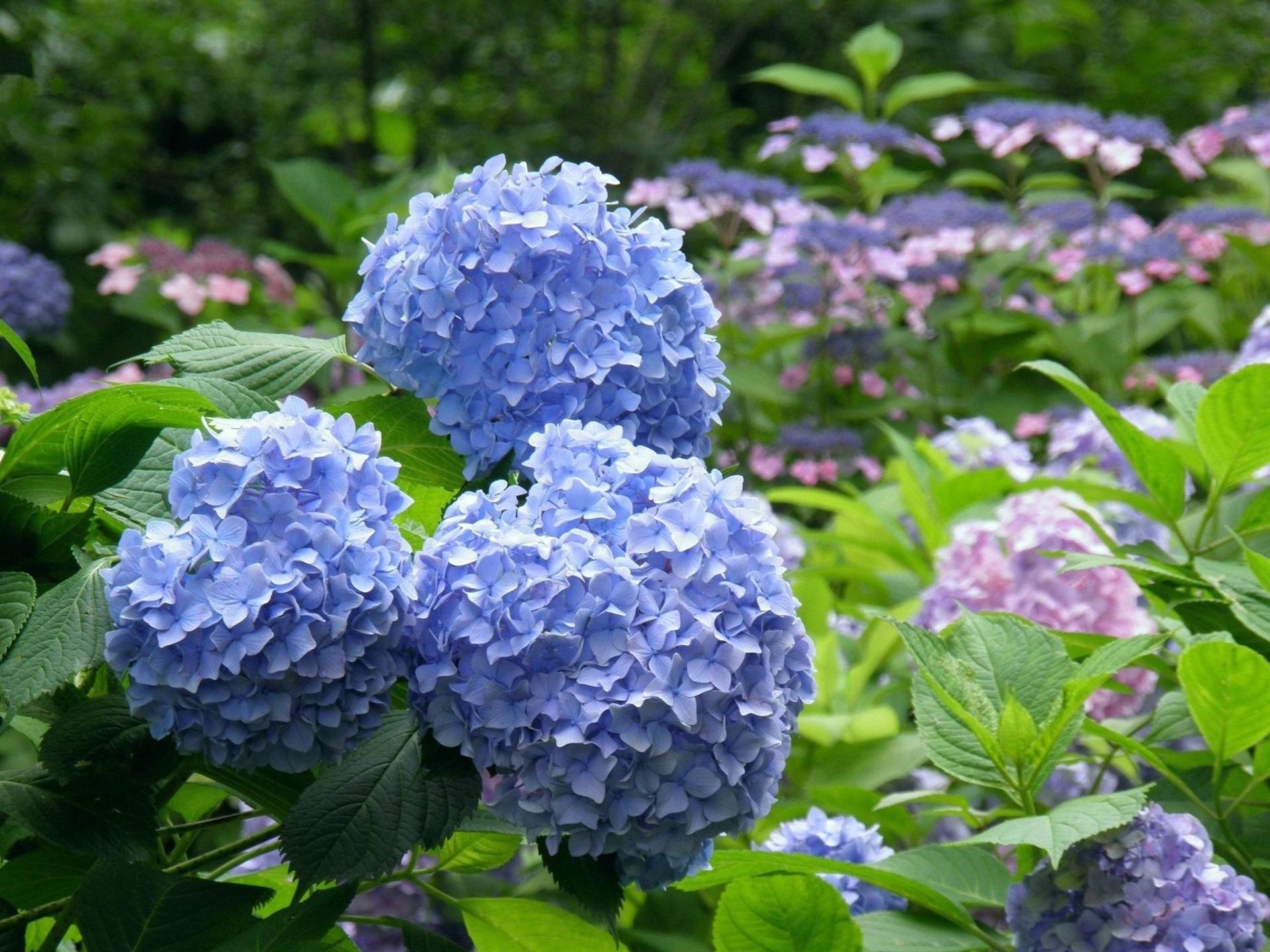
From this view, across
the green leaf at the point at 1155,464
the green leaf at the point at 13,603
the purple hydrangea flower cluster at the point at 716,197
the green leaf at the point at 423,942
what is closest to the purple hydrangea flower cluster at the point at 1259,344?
the green leaf at the point at 1155,464

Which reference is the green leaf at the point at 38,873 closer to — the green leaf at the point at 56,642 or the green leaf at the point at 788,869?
the green leaf at the point at 56,642

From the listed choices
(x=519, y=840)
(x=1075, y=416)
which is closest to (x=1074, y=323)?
(x=1075, y=416)

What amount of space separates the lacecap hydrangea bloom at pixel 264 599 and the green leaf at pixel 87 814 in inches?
4.0

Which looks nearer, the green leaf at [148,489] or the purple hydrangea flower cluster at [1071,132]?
the green leaf at [148,489]

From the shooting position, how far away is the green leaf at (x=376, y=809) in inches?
36.3

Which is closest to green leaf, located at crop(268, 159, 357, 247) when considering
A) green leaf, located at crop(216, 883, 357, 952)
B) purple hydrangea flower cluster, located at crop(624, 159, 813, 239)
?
purple hydrangea flower cluster, located at crop(624, 159, 813, 239)

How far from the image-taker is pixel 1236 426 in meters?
1.43

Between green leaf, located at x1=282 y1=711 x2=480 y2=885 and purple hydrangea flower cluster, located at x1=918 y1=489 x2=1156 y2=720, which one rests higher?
green leaf, located at x1=282 y1=711 x2=480 y2=885

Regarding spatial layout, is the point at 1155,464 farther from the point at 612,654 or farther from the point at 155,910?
the point at 155,910

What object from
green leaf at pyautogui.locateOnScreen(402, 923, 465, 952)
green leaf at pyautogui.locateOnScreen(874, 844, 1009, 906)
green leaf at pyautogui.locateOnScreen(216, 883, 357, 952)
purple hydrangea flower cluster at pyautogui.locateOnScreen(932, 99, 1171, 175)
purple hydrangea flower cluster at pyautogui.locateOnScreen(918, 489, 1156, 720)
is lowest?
purple hydrangea flower cluster at pyautogui.locateOnScreen(932, 99, 1171, 175)

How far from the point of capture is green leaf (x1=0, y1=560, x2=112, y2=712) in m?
0.89

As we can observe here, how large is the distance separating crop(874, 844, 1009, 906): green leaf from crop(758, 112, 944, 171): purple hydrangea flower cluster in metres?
2.48

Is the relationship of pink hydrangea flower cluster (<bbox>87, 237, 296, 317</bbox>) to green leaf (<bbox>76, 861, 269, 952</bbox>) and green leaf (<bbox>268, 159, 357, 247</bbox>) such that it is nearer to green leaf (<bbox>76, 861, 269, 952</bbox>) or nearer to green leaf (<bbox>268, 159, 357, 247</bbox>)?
green leaf (<bbox>268, 159, 357, 247</bbox>)

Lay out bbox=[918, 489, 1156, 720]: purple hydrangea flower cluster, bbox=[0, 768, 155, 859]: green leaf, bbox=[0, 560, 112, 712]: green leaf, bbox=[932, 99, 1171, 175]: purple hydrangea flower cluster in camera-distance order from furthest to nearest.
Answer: bbox=[932, 99, 1171, 175]: purple hydrangea flower cluster
bbox=[918, 489, 1156, 720]: purple hydrangea flower cluster
bbox=[0, 768, 155, 859]: green leaf
bbox=[0, 560, 112, 712]: green leaf
